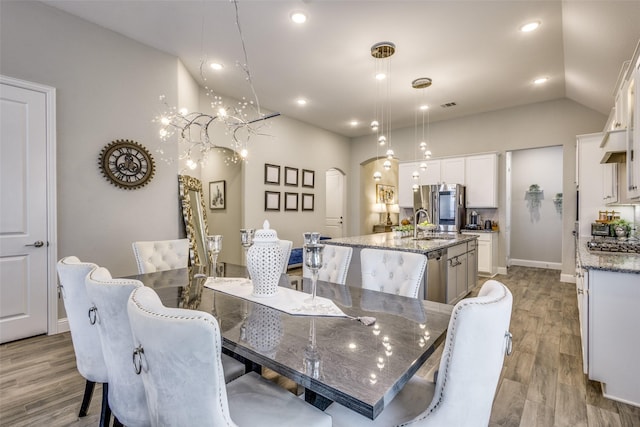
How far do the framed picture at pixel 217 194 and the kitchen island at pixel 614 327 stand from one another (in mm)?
5612

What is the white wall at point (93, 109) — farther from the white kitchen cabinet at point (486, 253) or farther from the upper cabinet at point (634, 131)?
the white kitchen cabinet at point (486, 253)

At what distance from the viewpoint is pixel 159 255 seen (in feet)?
8.90

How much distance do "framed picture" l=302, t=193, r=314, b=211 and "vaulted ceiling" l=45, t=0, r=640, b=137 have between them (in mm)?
2192

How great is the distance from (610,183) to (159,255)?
512 centimetres

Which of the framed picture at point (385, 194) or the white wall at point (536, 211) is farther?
the framed picture at point (385, 194)

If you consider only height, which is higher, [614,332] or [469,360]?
[469,360]

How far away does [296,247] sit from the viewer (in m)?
6.52

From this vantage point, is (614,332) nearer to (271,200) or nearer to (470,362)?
(470,362)

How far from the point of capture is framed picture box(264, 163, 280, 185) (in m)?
5.79

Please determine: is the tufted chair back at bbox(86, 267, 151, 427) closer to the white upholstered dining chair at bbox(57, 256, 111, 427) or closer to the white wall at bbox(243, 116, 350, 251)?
the white upholstered dining chair at bbox(57, 256, 111, 427)

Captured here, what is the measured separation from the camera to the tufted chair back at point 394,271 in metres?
1.95

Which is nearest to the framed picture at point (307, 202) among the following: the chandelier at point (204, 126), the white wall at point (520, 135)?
the chandelier at point (204, 126)

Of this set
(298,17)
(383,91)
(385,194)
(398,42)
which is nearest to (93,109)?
(298,17)

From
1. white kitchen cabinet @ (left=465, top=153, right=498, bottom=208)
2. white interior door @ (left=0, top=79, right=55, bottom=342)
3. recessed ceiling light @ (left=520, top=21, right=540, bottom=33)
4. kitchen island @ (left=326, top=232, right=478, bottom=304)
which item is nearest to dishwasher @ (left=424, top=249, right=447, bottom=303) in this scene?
kitchen island @ (left=326, top=232, right=478, bottom=304)
